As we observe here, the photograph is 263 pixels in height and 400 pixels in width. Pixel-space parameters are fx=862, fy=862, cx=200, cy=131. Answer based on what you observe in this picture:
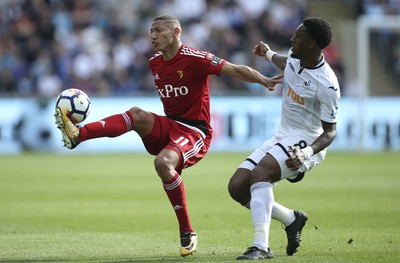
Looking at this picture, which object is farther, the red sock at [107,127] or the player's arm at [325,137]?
the red sock at [107,127]

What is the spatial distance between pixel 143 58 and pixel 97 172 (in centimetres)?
825

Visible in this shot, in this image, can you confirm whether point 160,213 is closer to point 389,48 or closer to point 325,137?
point 325,137

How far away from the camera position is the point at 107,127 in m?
8.70

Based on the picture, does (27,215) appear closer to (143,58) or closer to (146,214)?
(146,214)

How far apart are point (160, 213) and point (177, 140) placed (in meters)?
4.14

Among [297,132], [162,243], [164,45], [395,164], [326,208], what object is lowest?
[395,164]

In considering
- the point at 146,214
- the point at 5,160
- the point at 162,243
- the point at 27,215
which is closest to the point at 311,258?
the point at 162,243

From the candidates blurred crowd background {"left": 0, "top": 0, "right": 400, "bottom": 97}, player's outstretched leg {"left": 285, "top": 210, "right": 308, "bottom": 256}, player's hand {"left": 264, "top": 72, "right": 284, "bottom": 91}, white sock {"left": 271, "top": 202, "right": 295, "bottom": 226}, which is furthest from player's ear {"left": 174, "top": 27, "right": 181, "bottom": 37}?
blurred crowd background {"left": 0, "top": 0, "right": 400, "bottom": 97}

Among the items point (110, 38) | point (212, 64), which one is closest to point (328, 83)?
point (212, 64)

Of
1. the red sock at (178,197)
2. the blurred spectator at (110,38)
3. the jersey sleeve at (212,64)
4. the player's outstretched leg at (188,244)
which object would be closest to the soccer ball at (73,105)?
the red sock at (178,197)

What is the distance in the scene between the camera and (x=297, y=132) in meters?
8.71

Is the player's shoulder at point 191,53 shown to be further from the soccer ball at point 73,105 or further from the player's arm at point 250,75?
the soccer ball at point 73,105

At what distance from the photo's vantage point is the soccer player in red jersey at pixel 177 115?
8789 millimetres

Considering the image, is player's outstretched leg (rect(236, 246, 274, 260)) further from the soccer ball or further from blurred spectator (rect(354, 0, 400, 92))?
blurred spectator (rect(354, 0, 400, 92))
